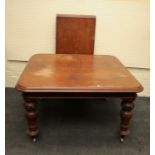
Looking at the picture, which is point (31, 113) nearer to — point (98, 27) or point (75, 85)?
point (75, 85)

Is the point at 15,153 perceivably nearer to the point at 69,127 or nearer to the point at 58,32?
the point at 69,127

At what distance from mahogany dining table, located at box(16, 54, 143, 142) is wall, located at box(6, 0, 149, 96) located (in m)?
0.64

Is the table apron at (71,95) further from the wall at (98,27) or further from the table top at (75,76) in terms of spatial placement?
the wall at (98,27)

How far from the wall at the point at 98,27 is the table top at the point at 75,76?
0.38m

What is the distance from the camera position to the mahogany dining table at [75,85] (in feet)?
6.17

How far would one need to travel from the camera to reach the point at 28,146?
1992 mm

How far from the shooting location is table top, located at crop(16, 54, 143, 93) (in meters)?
1.88

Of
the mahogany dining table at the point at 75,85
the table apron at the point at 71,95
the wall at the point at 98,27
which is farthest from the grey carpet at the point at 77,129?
the wall at the point at 98,27

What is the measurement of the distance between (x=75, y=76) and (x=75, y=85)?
0.61 ft

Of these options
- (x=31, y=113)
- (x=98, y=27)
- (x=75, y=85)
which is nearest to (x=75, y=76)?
(x=75, y=85)

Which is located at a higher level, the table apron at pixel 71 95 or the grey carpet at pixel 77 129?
the table apron at pixel 71 95

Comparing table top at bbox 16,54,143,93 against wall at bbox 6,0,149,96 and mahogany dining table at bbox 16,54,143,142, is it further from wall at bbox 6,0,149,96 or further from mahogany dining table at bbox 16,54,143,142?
wall at bbox 6,0,149,96

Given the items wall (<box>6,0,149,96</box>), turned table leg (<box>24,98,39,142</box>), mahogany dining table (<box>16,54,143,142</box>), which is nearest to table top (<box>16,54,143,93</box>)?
mahogany dining table (<box>16,54,143,142</box>)

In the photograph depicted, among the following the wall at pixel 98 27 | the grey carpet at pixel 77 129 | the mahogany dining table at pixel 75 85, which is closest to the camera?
the mahogany dining table at pixel 75 85
